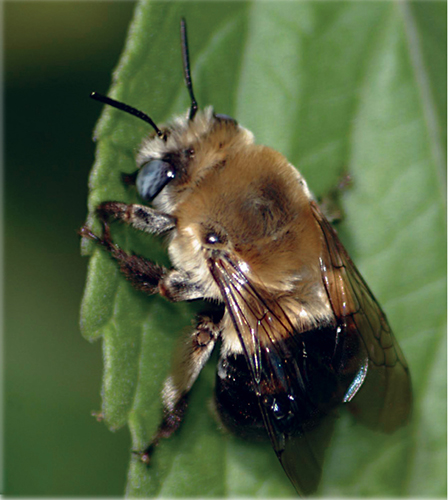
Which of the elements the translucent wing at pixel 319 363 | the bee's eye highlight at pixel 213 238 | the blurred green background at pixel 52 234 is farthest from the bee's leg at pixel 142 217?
the blurred green background at pixel 52 234

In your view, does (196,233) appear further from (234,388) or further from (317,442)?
(317,442)

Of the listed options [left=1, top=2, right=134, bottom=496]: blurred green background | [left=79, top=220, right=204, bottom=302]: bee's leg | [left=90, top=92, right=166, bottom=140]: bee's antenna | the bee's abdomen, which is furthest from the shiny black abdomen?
[left=1, top=2, right=134, bottom=496]: blurred green background

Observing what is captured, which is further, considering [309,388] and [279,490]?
[279,490]

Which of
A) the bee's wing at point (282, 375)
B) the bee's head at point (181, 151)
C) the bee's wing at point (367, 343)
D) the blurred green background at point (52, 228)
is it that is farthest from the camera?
the blurred green background at point (52, 228)

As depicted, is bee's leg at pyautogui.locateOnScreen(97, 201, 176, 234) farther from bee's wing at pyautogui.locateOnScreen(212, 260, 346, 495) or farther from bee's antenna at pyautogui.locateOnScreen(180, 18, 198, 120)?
bee's antenna at pyautogui.locateOnScreen(180, 18, 198, 120)

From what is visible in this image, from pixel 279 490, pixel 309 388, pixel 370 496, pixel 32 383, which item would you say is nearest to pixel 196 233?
pixel 309 388

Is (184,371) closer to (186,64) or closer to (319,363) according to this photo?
(319,363)

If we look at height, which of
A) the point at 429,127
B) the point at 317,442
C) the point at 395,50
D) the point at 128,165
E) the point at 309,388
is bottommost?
the point at 317,442

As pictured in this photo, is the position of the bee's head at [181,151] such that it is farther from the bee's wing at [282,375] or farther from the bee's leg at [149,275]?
the bee's wing at [282,375]
